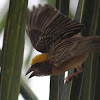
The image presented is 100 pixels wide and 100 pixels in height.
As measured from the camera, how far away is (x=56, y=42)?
89 cm

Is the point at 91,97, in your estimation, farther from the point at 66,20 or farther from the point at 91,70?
the point at 66,20

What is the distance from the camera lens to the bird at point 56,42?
0.71 meters

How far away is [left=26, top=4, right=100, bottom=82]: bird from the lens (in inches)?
27.8

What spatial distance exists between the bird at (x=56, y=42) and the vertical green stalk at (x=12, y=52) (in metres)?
0.23

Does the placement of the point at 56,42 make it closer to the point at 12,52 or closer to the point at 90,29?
the point at 90,29

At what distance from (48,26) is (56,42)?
163mm

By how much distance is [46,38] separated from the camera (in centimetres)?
101

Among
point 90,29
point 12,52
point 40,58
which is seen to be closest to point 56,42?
point 40,58

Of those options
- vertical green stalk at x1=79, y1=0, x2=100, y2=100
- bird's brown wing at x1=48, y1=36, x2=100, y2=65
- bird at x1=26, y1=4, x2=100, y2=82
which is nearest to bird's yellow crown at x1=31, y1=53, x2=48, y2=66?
bird at x1=26, y1=4, x2=100, y2=82

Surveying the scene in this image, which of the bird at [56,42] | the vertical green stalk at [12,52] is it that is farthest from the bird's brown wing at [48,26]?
the vertical green stalk at [12,52]

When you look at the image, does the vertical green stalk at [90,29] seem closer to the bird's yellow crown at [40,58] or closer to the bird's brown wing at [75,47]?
the bird's brown wing at [75,47]

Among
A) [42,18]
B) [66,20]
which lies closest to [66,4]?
[66,20]

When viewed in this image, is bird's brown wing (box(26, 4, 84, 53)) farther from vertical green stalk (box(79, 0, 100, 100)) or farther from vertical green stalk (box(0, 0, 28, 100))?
vertical green stalk (box(0, 0, 28, 100))

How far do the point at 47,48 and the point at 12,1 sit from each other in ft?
1.77
